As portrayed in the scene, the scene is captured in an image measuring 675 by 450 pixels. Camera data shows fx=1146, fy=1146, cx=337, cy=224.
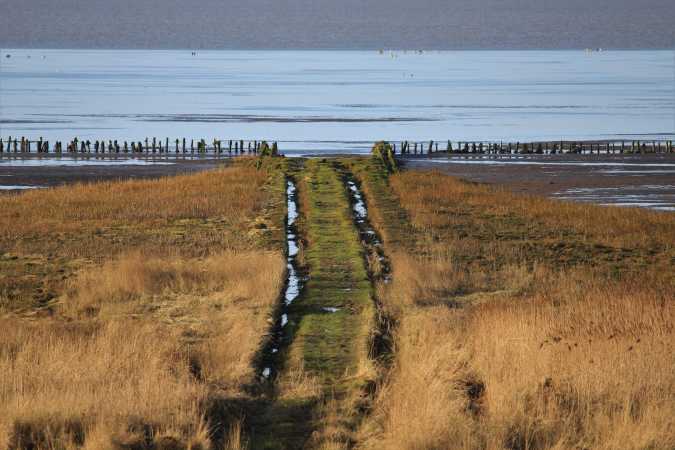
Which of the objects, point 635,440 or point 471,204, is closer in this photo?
point 635,440

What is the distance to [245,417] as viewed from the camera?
1202 cm

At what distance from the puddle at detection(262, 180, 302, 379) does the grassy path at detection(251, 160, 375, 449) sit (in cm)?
16

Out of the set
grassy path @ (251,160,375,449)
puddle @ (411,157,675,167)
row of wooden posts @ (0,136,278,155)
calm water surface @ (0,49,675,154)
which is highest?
calm water surface @ (0,49,675,154)

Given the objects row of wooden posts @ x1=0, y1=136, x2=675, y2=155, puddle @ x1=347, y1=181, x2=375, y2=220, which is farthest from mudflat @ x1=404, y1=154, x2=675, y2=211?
puddle @ x1=347, y1=181, x2=375, y2=220

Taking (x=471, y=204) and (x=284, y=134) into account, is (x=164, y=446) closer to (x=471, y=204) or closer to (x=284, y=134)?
(x=471, y=204)

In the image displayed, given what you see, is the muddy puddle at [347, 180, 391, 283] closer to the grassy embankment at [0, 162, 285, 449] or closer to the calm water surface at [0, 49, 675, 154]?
the grassy embankment at [0, 162, 285, 449]

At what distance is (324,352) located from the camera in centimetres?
1476

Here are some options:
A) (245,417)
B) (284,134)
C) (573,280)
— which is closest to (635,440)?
(245,417)

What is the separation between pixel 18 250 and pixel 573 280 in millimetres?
12251

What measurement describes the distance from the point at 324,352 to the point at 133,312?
184 inches

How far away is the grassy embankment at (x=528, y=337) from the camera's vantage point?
36.7ft

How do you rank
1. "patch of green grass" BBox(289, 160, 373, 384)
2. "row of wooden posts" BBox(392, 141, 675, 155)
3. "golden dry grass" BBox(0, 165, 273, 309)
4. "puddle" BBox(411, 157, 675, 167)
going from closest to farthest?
"patch of green grass" BBox(289, 160, 373, 384) → "golden dry grass" BBox(0, 165, 273, 309) → "puddle" BBox(411, 157, 675, 167) → "row of wooden posts" BBox(392, 141, 675, 155)

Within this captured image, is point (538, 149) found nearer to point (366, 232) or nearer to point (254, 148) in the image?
point (254, 148)

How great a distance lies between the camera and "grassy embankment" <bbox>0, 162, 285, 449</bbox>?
1105 centimetres
